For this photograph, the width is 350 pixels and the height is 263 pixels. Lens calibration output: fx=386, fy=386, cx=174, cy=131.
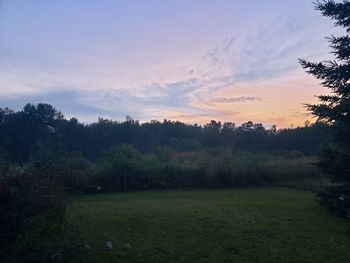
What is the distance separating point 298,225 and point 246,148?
1241 inches

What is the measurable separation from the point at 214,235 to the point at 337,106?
4704 mm

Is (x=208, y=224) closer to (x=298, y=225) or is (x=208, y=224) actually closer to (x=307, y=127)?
(x=298, y=225)

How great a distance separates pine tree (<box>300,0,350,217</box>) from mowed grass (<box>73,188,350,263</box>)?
674 mm

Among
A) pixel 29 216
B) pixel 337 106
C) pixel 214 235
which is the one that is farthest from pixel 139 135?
pixel 29 216

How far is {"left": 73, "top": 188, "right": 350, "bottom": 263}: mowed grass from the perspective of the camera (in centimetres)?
559

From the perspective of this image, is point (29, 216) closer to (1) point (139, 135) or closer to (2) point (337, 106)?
(2) point (337, 106)

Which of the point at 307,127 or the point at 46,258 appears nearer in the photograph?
the point at 46,258

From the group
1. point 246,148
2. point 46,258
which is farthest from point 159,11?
point 246,148

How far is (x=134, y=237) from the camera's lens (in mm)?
6551

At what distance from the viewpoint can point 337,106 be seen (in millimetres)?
9203

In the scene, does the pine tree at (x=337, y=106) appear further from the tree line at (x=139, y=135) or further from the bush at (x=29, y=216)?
the tree line at (x=139, y=135)

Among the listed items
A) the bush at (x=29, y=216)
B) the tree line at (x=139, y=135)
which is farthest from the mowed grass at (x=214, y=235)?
the tree line at (x=139, y=135)

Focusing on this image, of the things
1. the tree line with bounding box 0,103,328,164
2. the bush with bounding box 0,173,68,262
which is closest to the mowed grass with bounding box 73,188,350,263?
the bush with bounding box 0,173,68,262

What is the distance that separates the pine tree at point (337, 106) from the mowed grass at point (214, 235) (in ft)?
2.21
